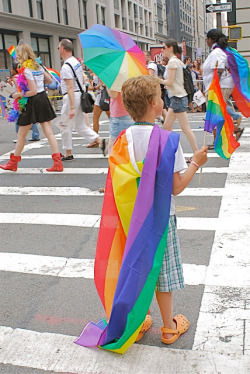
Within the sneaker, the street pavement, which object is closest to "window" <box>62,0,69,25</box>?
the sneaker

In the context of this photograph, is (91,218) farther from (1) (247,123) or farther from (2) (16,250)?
(1) (247,123)

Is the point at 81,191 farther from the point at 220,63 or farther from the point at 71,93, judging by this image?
the point at 220,63

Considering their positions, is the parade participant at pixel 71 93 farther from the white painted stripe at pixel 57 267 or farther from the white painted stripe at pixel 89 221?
the white painted stripe at pixel 57 267

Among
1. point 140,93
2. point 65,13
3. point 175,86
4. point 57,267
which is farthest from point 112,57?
point 65,13

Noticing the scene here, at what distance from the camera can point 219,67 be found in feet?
25.4

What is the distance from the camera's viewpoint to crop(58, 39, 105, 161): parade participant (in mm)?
7492

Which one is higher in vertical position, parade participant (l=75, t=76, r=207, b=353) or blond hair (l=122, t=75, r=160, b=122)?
blond hair (l=122, t=75, r=160, b=122)

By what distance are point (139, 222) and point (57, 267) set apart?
175 centimetres

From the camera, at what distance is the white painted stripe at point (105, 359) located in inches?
103

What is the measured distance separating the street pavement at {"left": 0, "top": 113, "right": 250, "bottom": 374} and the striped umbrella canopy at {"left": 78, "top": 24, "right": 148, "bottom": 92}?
1.61m

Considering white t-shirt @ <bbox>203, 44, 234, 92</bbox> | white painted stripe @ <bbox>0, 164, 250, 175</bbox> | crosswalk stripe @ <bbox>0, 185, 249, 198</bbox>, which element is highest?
white t-shirt @ <bbox>203, 44, 234, 92</bbox>

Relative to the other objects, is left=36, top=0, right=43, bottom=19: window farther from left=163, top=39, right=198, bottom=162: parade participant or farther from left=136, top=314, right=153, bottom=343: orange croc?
left=136, top=314, right=153, bottom=343: orange croc

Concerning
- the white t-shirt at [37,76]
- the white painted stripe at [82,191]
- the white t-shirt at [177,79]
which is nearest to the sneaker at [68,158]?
the white t-shirt at [37,76]

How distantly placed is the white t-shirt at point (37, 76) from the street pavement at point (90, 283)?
171cm
